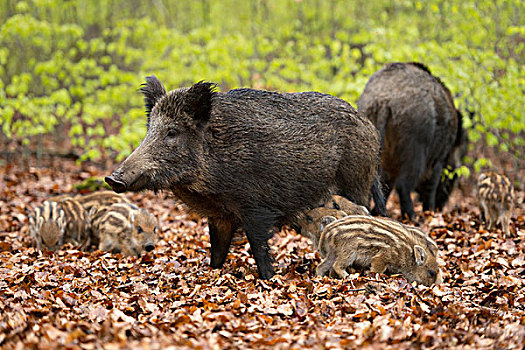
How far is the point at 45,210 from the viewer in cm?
718

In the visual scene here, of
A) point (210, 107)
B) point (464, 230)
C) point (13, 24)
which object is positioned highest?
point (13, 24)

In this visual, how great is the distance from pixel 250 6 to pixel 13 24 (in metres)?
10.1

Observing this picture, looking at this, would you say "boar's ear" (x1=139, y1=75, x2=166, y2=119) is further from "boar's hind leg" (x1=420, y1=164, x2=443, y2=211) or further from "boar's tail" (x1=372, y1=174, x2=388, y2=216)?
"boar's hind leg" (x1=420, y1=164, x2=443, y2=211)

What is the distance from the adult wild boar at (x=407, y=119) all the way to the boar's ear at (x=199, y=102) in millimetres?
3596

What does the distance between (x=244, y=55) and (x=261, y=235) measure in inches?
361

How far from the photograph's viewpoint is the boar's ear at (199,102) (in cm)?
504

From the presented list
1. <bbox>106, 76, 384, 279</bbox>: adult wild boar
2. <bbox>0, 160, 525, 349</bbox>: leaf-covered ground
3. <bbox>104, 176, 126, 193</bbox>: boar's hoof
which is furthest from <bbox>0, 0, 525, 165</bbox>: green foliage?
<bbox>104, 176, 126, 193</bbox>: boar's hoof

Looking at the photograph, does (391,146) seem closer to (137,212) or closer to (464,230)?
(464,230)

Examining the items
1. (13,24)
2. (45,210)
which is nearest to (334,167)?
(45,210)

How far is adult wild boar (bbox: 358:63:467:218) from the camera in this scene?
809 centimetres

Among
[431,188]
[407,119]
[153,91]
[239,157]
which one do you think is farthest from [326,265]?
[431,188]

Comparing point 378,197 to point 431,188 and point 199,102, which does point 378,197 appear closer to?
point 199,102

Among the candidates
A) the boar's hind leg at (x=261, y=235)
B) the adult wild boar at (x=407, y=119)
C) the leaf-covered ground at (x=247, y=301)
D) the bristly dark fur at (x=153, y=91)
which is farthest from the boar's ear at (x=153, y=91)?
the adult wild boar at (x=407, y=119)

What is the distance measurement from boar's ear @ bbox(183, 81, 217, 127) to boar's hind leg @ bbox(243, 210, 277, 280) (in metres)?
1.01
